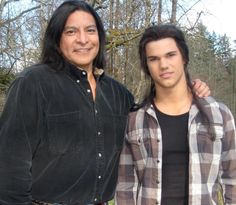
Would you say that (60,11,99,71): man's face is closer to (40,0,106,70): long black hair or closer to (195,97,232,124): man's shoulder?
(40,0,106,70): long black hair

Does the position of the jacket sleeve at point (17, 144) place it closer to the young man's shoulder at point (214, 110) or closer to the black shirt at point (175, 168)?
the black shirt at point (175, 168)

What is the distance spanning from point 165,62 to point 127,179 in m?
0.82

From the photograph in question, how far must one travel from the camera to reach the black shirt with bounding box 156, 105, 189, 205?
8.79 ft

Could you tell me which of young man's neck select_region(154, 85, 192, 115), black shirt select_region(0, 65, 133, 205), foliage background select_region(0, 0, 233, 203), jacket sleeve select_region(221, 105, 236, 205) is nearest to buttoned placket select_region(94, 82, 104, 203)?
black shirt select_region(0, 65, 133, 205)

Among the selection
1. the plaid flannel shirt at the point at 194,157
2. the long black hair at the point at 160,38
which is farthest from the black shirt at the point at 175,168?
the long black hair at the point at 160,38

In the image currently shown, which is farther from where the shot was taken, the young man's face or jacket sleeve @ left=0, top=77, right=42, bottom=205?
the young man's face

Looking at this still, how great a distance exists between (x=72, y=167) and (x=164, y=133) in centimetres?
66

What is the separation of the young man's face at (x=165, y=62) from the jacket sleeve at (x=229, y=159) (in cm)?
38

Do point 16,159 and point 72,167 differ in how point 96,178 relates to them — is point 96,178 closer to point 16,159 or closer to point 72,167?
point 72,167

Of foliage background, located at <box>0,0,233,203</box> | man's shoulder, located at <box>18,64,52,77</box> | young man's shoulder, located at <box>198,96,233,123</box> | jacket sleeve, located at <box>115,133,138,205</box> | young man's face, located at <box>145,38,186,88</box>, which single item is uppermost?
foliage background, located at <box>0,0,233,203</box>

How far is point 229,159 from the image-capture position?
277 centimetres

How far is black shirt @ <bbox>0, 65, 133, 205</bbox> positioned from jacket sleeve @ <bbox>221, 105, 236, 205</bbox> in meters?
0.73

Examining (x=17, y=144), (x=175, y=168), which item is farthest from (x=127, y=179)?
(x=17, y=144)

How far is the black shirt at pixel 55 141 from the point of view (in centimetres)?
227
